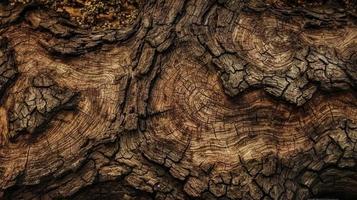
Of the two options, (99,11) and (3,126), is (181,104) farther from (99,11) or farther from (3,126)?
(3,126)

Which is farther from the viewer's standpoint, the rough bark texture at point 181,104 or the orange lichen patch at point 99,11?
the orange lichen patch at point 99,11

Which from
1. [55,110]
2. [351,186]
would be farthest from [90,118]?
[351,186]

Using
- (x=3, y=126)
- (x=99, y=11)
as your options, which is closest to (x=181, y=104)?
(x=99, y=11)

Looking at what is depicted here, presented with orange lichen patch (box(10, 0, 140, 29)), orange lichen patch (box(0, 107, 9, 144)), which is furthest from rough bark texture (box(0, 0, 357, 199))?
orange lichen patch (box(10, 0, 140, 29))

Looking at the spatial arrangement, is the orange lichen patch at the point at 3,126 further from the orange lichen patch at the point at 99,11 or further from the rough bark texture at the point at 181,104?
the orange lichen patch at the point at 99,11

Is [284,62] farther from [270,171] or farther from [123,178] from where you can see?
[123,178]

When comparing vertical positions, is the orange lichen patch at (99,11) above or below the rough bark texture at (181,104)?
above

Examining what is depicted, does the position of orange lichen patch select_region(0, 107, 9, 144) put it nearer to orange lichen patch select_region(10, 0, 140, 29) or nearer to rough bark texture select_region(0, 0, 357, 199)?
rough bark texture select_region(0, 0, 357, 199)

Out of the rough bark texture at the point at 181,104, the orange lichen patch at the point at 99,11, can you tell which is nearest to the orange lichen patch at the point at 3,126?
the rough bark texture at the point at 181,104
